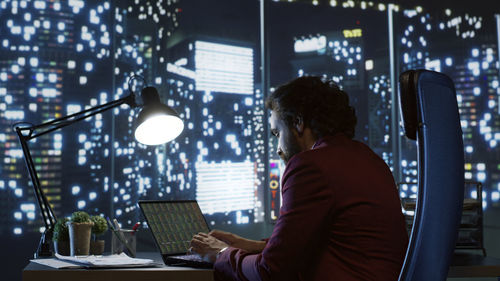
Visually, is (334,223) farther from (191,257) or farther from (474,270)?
(474,270)

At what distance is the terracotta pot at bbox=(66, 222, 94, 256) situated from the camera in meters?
1.91

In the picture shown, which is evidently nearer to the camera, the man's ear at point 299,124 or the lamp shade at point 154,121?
the man's ear at point 299,124

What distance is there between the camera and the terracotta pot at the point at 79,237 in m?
1.91

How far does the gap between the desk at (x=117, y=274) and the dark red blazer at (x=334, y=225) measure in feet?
1.10

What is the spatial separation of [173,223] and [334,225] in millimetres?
820

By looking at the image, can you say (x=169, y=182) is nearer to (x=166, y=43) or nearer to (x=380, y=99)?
(x=166, y=43)

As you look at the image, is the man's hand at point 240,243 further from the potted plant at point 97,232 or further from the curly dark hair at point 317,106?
the potted plant at point 97,232

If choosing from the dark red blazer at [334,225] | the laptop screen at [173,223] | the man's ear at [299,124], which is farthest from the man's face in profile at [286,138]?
the laptop screen at [173,223]

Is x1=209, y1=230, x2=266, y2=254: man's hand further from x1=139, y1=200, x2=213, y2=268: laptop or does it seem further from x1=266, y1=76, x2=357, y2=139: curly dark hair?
x1=266, y1=76, x2=357, y2=139: curly dark hair

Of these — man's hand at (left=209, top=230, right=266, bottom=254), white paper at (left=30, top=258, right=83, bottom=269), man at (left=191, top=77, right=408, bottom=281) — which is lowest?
white paper at (left=30, top=258, right=83, bottom=269)

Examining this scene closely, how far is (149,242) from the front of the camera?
3.67 meters

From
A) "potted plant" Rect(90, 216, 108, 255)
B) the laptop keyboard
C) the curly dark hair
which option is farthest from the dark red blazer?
"potted plant" Rect(90, 216, 108, 255)

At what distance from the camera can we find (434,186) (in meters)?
0.92

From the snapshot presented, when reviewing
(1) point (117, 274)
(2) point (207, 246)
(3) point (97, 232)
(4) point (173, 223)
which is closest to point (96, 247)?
(3) point (97, 232)
